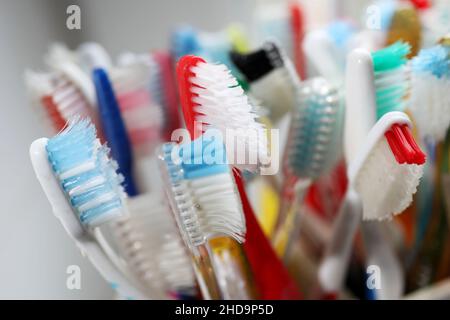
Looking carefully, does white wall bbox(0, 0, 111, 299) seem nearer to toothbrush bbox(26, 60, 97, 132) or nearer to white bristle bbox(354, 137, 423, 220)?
toothbrush bbox(26, 60, 97, 132)

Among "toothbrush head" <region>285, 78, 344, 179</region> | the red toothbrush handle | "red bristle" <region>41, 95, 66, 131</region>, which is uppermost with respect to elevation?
"red bristle" <region>41, 95, 66, 131</region>

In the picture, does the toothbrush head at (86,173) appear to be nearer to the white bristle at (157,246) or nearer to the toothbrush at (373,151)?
the white bristle at (157,246)

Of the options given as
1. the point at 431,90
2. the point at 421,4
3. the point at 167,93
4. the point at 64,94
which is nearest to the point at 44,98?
the point at 64,94

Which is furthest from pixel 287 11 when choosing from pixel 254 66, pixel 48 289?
pixel 48 289

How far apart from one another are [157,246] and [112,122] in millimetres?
122

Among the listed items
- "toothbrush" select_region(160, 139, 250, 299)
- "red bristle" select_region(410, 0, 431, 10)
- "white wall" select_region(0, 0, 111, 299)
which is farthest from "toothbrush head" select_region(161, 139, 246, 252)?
"red bristle" select_region(410, 0, 431, 10)

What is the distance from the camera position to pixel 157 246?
0.46 meters

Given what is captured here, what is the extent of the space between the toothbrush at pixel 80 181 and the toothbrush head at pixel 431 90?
9.9 inches

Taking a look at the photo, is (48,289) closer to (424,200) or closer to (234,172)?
(234,172)

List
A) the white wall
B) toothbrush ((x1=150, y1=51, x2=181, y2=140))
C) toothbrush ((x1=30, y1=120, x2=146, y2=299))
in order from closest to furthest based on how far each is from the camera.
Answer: toothbrush ((x1=30, y1=120, x2=146, y2=299)) < the white wall < toothbrush ((x1=150, y1=51, x2=181, y2=140))

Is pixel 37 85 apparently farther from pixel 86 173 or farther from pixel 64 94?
pixel 86 173

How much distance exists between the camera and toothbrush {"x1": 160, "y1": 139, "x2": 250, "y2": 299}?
34 centimetres

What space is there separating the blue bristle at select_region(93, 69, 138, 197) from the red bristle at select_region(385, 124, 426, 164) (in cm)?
24

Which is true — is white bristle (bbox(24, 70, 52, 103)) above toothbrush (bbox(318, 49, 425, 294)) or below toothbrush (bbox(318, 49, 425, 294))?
above
